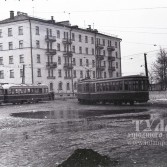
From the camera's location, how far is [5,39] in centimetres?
6309

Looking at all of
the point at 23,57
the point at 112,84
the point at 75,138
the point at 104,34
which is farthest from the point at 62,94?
the point at 75,138

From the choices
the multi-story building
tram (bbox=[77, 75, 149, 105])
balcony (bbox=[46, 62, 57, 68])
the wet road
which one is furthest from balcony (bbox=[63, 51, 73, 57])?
the wet road

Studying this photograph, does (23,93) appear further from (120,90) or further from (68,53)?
(68,53)

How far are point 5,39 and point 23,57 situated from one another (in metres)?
5.16

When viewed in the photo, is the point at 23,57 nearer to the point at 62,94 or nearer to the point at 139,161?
the point at 62,94

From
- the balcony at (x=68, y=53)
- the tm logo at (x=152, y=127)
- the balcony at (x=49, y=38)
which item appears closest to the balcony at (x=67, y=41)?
the balcony at (x=68, y=53)

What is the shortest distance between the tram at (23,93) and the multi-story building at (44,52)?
247 inches

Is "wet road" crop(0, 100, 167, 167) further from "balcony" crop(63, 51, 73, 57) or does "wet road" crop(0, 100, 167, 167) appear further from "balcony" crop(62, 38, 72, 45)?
"balcony" crop(63, 51, 73, 57)

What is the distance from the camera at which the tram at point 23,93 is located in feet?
149

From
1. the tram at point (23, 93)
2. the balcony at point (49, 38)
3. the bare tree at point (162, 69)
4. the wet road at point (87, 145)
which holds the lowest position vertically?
the wet road at point (87, 145)

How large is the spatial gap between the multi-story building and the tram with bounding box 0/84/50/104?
6.27 metres

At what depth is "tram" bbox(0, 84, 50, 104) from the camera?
149ft

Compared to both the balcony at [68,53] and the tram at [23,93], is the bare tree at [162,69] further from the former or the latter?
the tram at [23,93]

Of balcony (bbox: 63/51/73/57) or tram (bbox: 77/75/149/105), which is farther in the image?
balcony (bbox: 63/51/73/57)
